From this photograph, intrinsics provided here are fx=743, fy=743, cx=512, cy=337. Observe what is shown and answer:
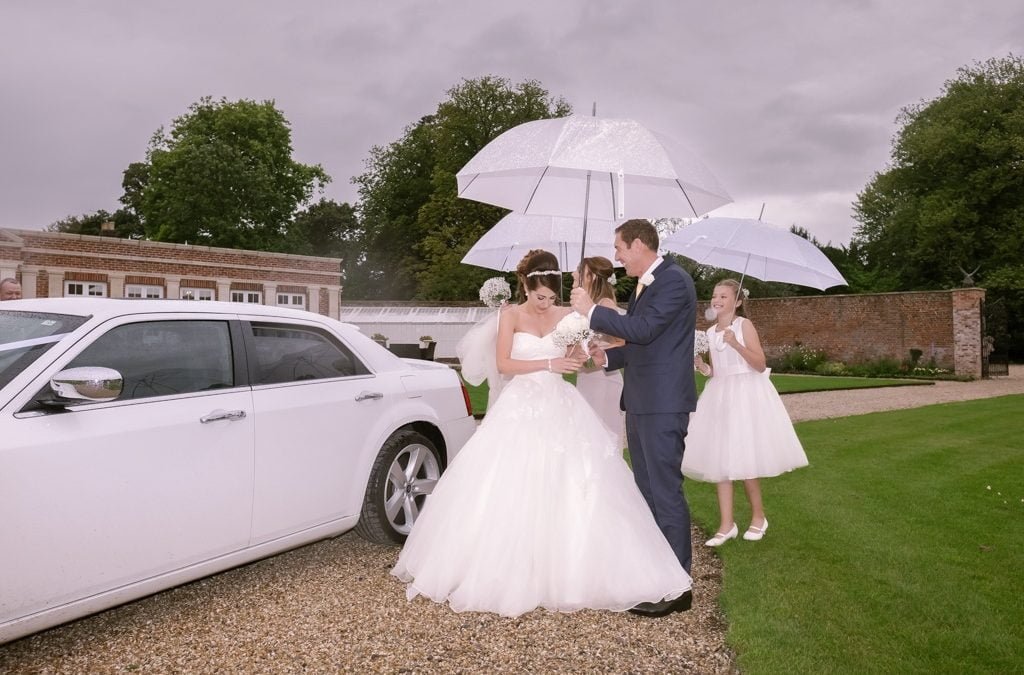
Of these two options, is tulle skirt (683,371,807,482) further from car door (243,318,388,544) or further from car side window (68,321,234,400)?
car side window (68,321,234,400)

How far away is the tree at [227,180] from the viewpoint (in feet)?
162

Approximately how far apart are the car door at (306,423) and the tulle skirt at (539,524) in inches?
25.4

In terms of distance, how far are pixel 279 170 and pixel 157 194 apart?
884cm

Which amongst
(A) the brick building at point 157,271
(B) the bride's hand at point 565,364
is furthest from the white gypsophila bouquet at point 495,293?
(A) the brick building at point 157,271

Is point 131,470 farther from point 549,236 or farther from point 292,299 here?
point 292,299

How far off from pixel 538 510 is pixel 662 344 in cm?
122

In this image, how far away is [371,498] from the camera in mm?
5188

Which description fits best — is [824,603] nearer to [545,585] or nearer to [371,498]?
[545,585]

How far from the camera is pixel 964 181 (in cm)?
4244

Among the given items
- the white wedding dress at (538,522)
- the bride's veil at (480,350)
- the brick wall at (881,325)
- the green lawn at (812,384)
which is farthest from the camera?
the brick wall at (881,325)

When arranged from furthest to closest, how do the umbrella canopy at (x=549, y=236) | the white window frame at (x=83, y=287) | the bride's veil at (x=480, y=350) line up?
1. the white window frame at (x=83, y=287)
2. the umbrella canopy at (x=549, y=236)
3. the bride's veil at (x=480, y=350)

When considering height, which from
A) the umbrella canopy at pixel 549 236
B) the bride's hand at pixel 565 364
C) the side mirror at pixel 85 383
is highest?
the umbrella canopy at pixel 549 236

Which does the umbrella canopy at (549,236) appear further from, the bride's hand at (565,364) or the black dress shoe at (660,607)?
the black dress shoe at (660,607)

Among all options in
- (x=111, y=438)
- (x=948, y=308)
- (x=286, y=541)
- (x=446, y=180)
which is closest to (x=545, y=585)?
(x=286, y=541)
